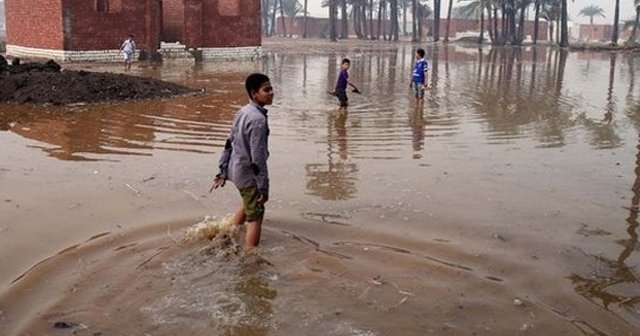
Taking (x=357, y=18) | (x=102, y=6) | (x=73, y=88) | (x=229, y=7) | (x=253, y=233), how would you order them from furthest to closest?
1. (x=357, y=18)
2. (x=229, y=7)
3. (x=102, y=6)
4. (x=73, y=88)
5. (x=253, y=233)

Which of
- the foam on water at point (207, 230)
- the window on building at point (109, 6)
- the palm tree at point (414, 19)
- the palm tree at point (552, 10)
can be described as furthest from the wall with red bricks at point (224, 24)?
the palm tree at point (552, 10)

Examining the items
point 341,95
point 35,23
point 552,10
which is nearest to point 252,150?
point 341,95

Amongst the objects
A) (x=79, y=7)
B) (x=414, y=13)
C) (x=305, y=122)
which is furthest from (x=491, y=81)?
(x=414, y=13)

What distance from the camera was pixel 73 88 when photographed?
50.9 ft

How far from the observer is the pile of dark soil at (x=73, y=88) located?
15.2 meters

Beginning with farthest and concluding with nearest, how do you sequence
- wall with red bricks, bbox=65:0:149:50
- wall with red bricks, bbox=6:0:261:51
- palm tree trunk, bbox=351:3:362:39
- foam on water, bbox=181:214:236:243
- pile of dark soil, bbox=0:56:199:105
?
palm tree trunk, bbox=351:3:362:39 < wall with red bricks, bbox=6:0:261:51 < wall with red bricks, bbox=65:0:149:50 < pile of dark soil, bbox=0:56:199:105 < foam on water, bbox=181:214:236:243

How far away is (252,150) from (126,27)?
27.1m

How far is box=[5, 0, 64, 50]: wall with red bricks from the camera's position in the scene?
28.9m

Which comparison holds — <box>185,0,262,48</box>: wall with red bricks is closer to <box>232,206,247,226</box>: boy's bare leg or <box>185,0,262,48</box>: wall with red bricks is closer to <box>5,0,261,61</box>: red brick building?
<box>5,0,261,61</box>: red brick building

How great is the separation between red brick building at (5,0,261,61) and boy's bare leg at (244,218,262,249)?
2573 centimetres

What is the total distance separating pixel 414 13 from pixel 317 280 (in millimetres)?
72013

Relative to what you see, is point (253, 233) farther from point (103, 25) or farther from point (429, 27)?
point (429, 27)

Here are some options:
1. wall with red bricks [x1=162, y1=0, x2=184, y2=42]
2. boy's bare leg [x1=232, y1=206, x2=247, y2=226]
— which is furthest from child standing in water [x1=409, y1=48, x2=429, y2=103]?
wall with red bricks [x1=162, y1=0, x2=184, y2=42]

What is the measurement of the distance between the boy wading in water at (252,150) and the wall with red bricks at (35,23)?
25712 millimetres
